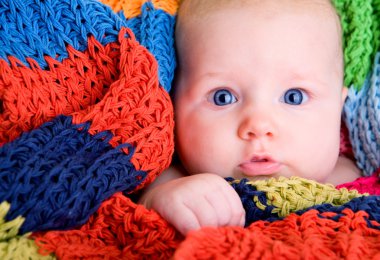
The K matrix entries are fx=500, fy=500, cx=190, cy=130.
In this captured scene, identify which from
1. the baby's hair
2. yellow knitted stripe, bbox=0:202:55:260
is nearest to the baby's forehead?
the baby's hair

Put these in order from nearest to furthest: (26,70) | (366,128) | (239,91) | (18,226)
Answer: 1. (18,226)
2. (26,70)
3. (239,91)
4. (366,128)

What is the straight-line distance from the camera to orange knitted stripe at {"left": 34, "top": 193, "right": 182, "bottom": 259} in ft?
2.85

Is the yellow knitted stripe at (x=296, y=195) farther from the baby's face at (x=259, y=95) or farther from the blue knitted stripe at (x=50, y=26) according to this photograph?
the blue knitted stripe at (x=50, y=26)

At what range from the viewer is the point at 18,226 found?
0.83m

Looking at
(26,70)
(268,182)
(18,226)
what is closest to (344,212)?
(268,182)

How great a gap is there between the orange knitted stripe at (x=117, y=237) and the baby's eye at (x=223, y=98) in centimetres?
37

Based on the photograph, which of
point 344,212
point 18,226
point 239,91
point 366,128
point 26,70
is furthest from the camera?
point 366,128

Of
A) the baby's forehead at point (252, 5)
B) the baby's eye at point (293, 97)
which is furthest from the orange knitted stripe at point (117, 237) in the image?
the baby's forehead at point (252, 5)

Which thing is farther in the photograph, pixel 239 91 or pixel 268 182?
pixel 239 91

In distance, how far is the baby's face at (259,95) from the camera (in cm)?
114

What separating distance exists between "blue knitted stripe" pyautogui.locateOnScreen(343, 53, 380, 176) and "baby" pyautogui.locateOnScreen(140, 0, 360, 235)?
99 millimetres

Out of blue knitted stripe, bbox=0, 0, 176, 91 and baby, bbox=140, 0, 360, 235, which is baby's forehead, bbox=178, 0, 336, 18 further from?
blue knitted stripe, bbox=0, 0, 176, 91

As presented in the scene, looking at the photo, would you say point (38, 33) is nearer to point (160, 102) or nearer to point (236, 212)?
point (160, 102)

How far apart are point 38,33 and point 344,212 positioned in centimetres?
73
